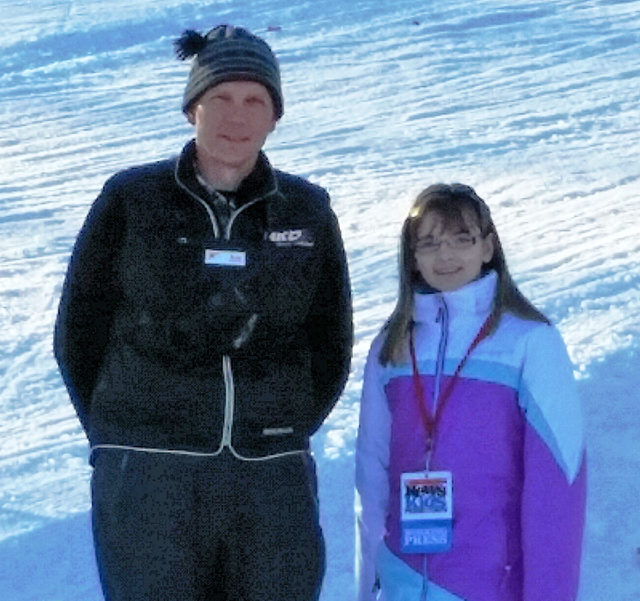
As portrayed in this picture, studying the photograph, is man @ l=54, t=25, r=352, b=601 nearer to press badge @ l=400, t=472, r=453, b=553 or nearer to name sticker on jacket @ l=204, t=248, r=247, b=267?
name sticker on jacket @ l=204, t=248, r=247, b=267

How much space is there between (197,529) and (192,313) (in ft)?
1.21

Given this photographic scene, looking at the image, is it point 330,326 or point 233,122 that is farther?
point 330,326

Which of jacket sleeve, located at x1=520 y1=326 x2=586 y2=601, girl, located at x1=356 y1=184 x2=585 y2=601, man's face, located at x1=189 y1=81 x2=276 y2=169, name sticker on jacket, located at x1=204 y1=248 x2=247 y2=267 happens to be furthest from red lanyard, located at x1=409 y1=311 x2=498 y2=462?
man's face, located at x1=189 y1=81 x2=276 y2=169

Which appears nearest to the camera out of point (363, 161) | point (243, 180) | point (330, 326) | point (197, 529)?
point (197, 529)

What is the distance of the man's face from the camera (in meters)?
2.26

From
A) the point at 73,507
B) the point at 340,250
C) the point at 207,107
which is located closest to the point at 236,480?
the point at 340,250

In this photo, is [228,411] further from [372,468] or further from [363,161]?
[363,161]

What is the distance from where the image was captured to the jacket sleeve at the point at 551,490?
228cm

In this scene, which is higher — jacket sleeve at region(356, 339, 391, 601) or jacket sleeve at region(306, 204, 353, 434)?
jacket sleeve at region(306, 204, 353, 434)

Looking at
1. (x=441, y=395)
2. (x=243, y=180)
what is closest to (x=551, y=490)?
(x=441, y=395)

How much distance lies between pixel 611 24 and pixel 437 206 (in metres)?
9.59

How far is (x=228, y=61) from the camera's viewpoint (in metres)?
2.29

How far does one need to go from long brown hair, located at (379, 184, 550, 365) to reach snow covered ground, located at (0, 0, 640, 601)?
1131 millimetres

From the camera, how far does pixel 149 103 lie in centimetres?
984
